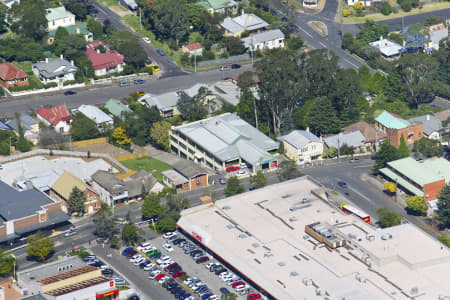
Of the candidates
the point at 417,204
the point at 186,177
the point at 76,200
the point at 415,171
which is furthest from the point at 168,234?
the point at 415,171

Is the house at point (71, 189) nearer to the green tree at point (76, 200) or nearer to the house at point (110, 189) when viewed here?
the green tree at point (76, 200)

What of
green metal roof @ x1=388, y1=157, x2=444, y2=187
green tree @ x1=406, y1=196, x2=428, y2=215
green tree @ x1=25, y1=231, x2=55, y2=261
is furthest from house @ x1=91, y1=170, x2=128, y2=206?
green tree @ x1=406, y1=196, x2=428, y2=215

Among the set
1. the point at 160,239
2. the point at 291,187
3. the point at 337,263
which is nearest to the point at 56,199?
the point at 160,239

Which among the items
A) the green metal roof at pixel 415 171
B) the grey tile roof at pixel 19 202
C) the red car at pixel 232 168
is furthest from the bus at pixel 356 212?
the grey tile roof at pixel 19 202

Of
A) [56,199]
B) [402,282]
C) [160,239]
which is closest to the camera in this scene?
[402,282]

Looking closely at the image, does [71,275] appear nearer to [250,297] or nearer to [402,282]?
[250,297]
